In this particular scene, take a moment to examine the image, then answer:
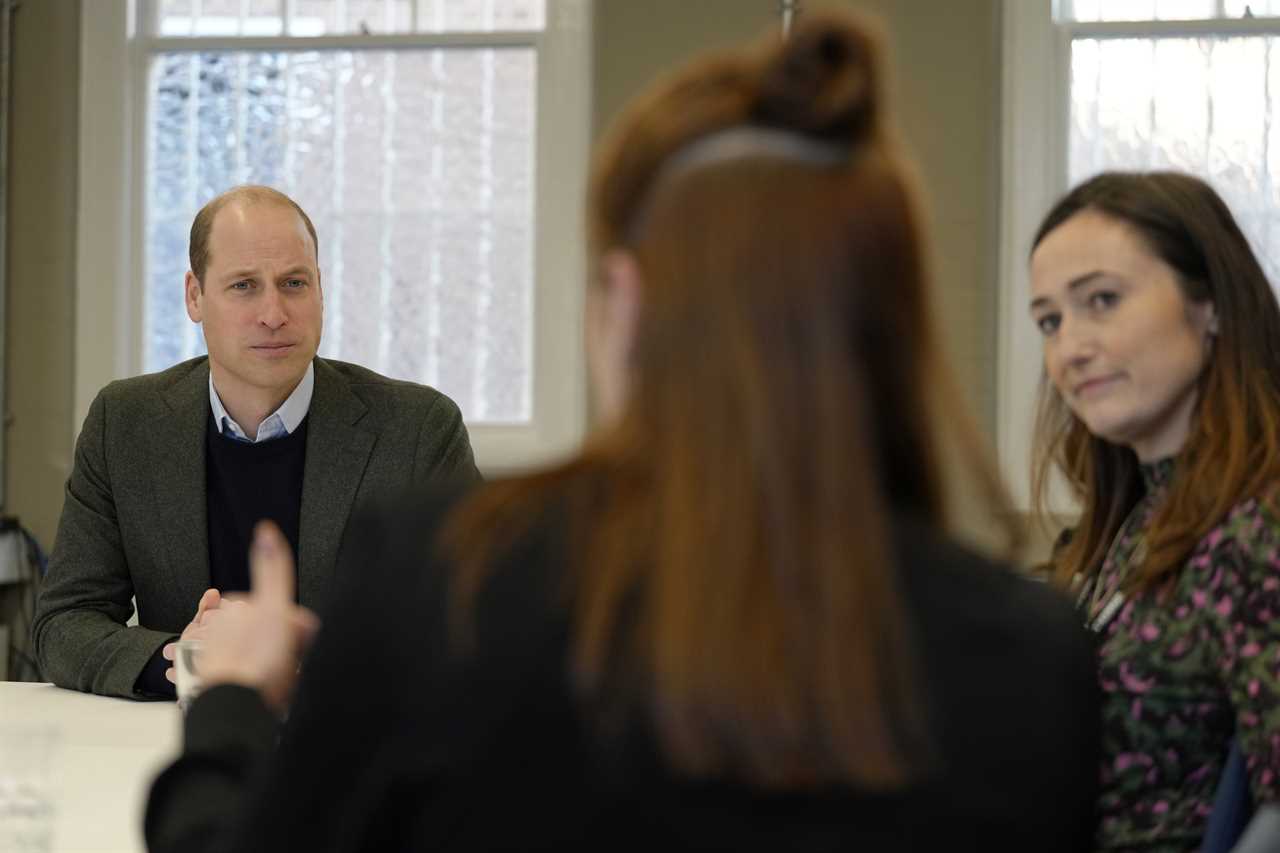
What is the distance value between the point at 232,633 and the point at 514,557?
0.39 m

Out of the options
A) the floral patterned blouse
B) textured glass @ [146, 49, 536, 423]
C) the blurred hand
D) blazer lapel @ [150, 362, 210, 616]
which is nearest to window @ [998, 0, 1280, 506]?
textured glass @ [146, 49, 536, 423]

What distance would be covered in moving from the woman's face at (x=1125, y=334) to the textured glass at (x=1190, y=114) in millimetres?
2429

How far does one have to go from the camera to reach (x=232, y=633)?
1078 mm

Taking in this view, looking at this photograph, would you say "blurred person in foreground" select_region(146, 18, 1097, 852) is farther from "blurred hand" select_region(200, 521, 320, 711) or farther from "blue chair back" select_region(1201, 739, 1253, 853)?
"blue chair back" select_region(1201, 739, 1253, 853)

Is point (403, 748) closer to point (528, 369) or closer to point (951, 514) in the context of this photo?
point (951, 514)

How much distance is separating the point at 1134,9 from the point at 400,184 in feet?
6.68

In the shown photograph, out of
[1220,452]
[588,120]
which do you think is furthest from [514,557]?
[588,120]

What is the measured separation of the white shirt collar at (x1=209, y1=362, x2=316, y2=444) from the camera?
2.56 metres

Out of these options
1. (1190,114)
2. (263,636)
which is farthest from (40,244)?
(263,636)

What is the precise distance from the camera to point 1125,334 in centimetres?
154


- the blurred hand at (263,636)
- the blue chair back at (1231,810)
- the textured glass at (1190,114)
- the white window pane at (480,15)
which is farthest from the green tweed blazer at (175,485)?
the textured glass at (1190,114)

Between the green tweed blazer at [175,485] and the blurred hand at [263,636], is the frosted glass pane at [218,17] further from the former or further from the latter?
the blurred hand at [263,636]

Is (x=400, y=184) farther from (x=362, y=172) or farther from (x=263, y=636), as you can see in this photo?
(x=263, y=636)

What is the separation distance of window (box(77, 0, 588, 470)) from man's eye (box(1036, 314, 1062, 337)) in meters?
2.47
